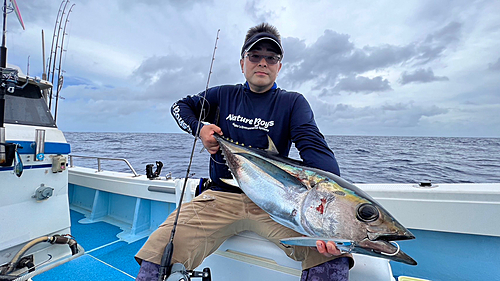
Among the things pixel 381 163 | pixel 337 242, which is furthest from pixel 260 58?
pixel 381 163

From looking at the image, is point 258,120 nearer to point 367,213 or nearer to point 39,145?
point 367,213

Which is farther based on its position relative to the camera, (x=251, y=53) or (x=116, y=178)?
(x=116, y=178)

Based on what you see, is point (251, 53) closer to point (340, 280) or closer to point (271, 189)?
point (271, 189)

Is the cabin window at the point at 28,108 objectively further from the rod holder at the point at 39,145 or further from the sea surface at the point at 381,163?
the sea surface at the point at 381,163

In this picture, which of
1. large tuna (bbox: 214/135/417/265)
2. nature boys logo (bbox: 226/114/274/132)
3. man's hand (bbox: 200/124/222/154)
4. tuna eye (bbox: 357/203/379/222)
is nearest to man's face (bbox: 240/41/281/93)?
nature boys logo (bbox: 226/114/274/132)

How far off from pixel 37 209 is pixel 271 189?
2327 millimetres

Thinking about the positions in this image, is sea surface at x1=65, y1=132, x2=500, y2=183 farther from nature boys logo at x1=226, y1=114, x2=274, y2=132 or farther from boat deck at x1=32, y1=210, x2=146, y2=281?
boat deck at x1=32, y1=210, x2=146, y2=281

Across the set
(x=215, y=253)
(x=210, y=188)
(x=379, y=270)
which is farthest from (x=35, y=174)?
(x=379, y=270)

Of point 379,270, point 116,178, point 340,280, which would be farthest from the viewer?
point 116,178

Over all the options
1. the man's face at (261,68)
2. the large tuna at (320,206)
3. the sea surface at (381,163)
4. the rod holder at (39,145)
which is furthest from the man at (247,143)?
the rod holder at (39,145)

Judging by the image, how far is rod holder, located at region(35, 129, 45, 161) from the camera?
2260 millimetres

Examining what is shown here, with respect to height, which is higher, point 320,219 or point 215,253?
point 320,219

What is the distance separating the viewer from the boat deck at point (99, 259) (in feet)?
7.78

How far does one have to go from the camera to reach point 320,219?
39.4 inches
